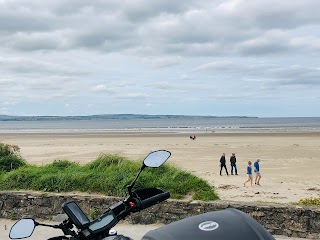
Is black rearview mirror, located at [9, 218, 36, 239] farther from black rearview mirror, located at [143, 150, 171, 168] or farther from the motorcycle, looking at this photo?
black rearview mirror, located at [143, 150, 171, 168]

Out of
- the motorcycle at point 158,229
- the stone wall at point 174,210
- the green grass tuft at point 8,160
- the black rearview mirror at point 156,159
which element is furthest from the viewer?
the green grass tuft at point 8,160

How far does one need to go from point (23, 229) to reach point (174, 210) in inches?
256

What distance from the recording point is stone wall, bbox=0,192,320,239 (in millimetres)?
8250

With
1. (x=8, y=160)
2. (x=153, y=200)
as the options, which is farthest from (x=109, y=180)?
(x=153, y=200)

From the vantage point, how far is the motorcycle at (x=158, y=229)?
8.52ft

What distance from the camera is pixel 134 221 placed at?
955cm

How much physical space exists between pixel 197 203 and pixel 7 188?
5.21 metres

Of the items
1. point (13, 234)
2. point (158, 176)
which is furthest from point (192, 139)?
point (13, 234)

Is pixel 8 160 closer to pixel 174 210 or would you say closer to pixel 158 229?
pixel 174 210

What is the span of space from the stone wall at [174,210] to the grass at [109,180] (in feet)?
1.87

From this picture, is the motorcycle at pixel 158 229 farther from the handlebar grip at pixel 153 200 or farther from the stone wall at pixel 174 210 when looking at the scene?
the stone wall at pixel 174 210

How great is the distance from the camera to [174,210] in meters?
9.27

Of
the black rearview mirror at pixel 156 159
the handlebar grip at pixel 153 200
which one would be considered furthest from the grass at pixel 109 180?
the handlebar grip at pixel 153 200

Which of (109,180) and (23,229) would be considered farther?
(109,180)
